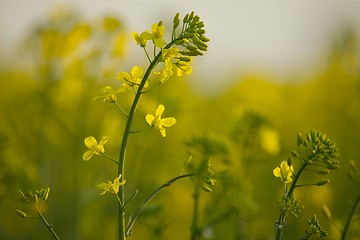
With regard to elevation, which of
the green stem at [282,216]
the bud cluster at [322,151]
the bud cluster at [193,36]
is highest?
the bud cluster at [193,36]

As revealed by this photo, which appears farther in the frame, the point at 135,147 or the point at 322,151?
the point at 135,147

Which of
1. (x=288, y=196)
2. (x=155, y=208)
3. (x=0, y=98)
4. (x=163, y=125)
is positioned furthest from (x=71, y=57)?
(x=0, y=98)

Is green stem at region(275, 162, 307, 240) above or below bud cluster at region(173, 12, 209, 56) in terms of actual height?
below

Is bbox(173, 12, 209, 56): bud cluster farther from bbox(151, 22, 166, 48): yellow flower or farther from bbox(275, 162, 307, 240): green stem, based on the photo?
bbox(275, 162, 307, 240): green stem

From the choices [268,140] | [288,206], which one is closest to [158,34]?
[288,206]

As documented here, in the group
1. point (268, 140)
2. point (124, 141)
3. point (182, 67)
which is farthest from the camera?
point (268, 140)

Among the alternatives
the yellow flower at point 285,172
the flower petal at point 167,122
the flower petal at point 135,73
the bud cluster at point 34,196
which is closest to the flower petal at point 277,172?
the yellow flower at point 285,172

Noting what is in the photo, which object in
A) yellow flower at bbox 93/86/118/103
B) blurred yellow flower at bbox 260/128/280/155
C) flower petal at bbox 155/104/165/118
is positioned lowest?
flower petal at bbox 155/104/165/118

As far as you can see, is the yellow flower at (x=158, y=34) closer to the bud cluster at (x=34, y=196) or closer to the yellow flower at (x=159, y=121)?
the yellow flower at (x=159, y=121)

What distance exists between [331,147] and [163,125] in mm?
648

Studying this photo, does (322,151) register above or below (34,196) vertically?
above

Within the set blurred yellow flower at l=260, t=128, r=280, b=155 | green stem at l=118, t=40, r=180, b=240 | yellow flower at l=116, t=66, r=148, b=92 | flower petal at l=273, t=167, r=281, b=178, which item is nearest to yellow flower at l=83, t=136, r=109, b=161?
green stem at l=118, t=40, r=180, b=240

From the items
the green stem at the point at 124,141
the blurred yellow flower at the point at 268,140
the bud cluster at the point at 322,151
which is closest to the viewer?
the green stem at the point at 124,141

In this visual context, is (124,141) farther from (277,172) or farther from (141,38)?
(277,172)
